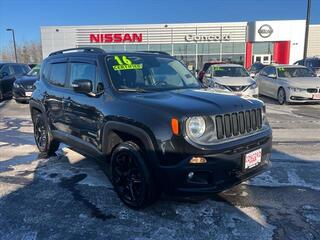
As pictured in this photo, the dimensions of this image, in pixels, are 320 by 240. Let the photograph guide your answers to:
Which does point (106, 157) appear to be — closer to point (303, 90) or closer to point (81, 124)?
point (81, 124)

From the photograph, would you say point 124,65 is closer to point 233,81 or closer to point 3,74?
point 233,81

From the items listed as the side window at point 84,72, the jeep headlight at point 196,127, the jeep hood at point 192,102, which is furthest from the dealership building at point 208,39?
the jeep headlight at point 196,127

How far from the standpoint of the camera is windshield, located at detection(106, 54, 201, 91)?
461 cm

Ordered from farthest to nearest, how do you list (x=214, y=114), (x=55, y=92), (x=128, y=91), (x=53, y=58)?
(x=53, y=58) < (x=55, y=92) < (x=128, y=91) < (x=214, y=114)

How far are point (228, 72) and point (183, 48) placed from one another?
28193mm

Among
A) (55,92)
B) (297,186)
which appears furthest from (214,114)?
(55,92)

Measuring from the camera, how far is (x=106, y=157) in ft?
14.9

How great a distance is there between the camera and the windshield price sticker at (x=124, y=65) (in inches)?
186

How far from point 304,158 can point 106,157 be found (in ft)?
12.0

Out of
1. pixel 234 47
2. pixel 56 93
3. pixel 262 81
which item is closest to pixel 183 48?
pixel 234 47

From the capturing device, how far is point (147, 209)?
165 inches

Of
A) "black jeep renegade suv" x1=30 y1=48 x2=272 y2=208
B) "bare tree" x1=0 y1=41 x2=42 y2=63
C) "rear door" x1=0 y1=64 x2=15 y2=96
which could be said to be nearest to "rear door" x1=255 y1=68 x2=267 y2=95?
"black jeep renegade suv" x1=30 y1=48 x2=272 y2=208

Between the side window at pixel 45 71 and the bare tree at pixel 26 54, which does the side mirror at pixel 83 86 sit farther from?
the bare tree at pixel 26 54

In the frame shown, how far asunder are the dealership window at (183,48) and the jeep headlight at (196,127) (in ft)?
129
